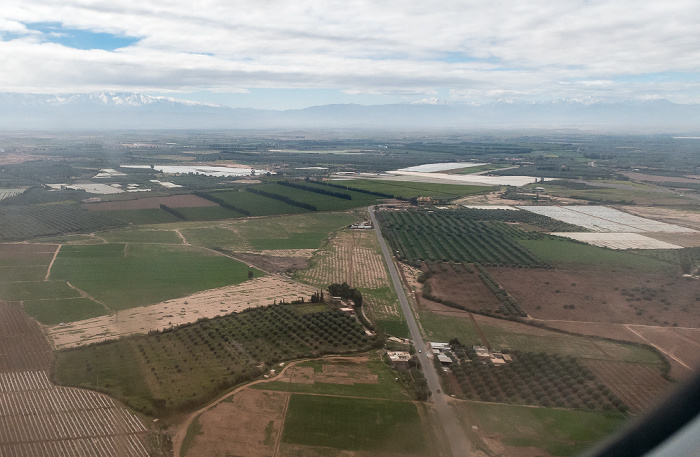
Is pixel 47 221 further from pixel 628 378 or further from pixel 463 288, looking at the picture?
pixel 628 378

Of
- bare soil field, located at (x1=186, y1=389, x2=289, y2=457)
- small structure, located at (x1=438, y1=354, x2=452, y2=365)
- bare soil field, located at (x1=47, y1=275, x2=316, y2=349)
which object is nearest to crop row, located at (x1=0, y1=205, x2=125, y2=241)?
bare soil field, located at (x1=47, y1=275, x2=316, y2=349)

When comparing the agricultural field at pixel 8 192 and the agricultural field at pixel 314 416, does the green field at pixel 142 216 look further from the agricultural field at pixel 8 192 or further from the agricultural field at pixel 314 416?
the agricultural field at pixel 314 416

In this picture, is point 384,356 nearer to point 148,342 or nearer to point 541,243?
point 148,342

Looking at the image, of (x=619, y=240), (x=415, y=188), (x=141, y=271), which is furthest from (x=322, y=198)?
(x=619, y=240)

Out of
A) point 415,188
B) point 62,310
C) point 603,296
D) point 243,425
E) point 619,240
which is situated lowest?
point 243,425

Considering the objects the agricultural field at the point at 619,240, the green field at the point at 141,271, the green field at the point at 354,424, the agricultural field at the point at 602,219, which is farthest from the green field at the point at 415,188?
the green field at the point at 354,424

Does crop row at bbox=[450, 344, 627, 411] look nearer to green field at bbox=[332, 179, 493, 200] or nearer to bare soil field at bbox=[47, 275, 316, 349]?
bare soil field at bbox=[47, 275, 316, 349]
